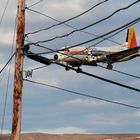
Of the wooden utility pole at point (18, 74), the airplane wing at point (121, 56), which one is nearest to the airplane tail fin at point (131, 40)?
the airplane wing at point (121, 56)

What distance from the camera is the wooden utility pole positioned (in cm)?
2989

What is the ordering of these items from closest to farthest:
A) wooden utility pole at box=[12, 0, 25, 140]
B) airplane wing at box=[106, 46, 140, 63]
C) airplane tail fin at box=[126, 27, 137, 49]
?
1. wooden utility pole at box=[12, 0, 25, 140]
2. airplane wing at box=[106, 46, 140, 63]
3. airplane tail fin at box=[126, 27, 137, 49]

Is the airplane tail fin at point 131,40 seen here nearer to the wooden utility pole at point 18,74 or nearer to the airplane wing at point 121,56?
the airplane wing at point 121,56

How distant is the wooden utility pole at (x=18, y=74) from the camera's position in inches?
1177

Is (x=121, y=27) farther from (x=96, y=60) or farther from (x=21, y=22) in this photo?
(x=96, y=60)

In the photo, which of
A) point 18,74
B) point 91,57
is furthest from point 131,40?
point 18,74

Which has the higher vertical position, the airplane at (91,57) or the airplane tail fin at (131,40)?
the airplane tail fin at (131,40)

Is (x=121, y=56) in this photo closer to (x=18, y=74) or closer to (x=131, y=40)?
(x=18, y=74)

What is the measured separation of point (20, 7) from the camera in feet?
102

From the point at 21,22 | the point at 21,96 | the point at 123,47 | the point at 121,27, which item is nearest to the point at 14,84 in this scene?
A: the point at 21,96

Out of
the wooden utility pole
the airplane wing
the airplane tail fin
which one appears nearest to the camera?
the wooden utility pole

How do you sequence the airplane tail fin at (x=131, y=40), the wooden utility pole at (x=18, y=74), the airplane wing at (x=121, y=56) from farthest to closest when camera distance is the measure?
the airplane tail fin at (x=131, y=40)
the airplane wing at (x=121, y=56)
the wooden utility pole at (x=18, y=74)

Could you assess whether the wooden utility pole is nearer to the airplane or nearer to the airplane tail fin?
the airplane

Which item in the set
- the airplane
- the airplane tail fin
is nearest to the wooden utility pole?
the airplane
